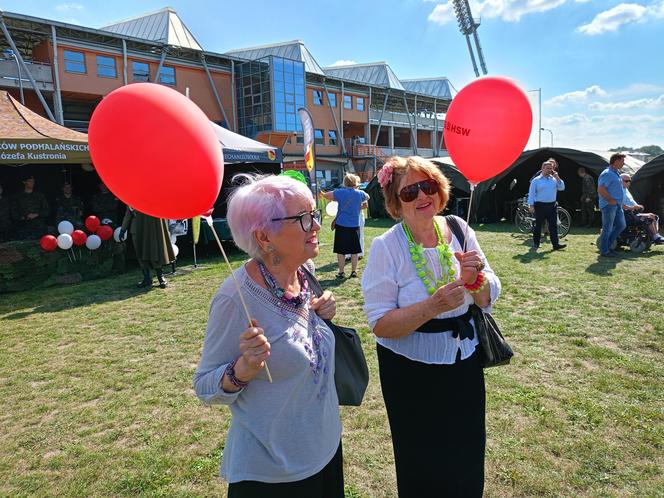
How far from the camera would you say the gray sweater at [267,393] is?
144 cm

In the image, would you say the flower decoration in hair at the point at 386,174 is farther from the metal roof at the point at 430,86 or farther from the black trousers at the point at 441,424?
the metal roof at the point at 430,86

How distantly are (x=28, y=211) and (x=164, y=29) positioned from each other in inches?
1119

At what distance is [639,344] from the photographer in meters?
4.21

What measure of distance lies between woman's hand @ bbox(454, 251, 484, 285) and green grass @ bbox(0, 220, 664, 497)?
149 centimetres

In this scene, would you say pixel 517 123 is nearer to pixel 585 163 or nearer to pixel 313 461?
pixel 313 461

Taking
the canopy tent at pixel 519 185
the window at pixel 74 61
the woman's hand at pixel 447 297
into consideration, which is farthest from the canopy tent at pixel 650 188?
the window at pixel 74 61

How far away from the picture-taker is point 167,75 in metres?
31.3

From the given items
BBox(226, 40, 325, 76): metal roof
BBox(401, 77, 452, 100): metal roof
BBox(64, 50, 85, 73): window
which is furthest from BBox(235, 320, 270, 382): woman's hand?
BBox(401, 77, 452, 100): metal roof

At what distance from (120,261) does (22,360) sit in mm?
4564

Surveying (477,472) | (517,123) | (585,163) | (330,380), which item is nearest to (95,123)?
(330,380)

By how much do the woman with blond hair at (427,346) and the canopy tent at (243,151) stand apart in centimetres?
876

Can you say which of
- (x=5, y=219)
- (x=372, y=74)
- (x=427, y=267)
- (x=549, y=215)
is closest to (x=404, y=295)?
(x=427, y=267)

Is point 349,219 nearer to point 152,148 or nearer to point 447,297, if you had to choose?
point 447,297

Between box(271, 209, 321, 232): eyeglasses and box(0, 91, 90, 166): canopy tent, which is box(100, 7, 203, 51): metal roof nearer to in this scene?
box(0, 91, 90, 166): canopy tent
